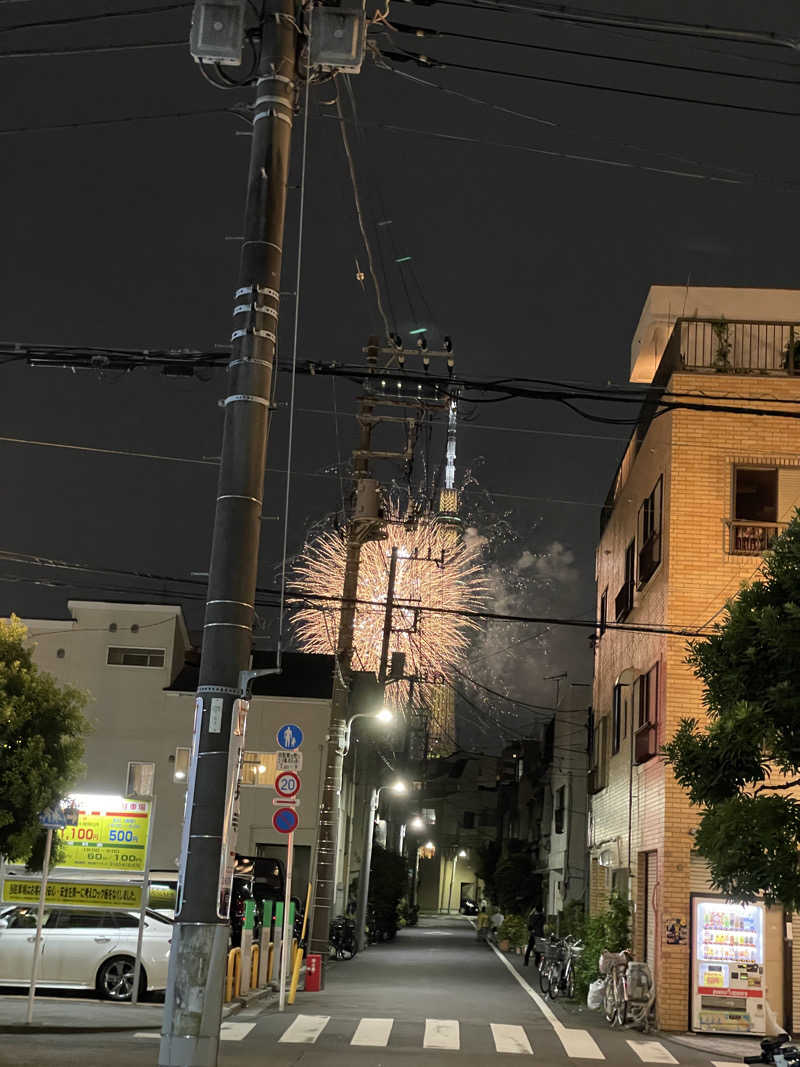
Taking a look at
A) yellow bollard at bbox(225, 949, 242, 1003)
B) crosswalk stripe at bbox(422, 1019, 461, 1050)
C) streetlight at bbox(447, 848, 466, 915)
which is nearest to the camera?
crosswalk stripe at bbox(422, 1019, 461, 1050)

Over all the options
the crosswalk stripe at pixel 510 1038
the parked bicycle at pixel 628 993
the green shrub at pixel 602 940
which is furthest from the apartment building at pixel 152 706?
the crosswalk stripe at pixel 510 1038

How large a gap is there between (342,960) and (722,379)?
19.9m

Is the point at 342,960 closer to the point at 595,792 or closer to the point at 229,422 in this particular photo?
the point at 595,792

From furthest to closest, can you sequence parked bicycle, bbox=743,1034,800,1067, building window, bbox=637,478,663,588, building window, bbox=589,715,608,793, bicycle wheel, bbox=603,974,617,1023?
building window, bbox=589,715,608,793, building window, bbox=637,478,663,588, bicycle wheel, bbox=603,974,617,1023, parked bicycle, bbox=743,1034,800,1067

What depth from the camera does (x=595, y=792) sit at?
32438mm

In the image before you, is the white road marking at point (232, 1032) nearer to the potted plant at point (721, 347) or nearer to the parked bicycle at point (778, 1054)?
the parked bicycle at point (778, 1054)

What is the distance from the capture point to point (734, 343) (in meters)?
22.6

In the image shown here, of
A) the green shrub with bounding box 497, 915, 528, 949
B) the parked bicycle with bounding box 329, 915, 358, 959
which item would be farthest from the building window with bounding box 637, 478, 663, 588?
the green shrub with bounding box 497, 915, 528, 949

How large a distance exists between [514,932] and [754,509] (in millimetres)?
29499

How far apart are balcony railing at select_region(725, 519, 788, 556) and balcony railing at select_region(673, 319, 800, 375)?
9.72 feet

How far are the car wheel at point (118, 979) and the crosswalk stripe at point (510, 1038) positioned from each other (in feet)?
17.8

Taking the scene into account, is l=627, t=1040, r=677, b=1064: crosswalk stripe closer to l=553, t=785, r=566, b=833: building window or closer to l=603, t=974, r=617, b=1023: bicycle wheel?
l=603, t=974, r=617, b=1023: bicycle wheel

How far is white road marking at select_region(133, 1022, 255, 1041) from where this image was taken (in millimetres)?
15141

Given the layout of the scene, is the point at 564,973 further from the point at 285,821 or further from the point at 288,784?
the point at 288,784
